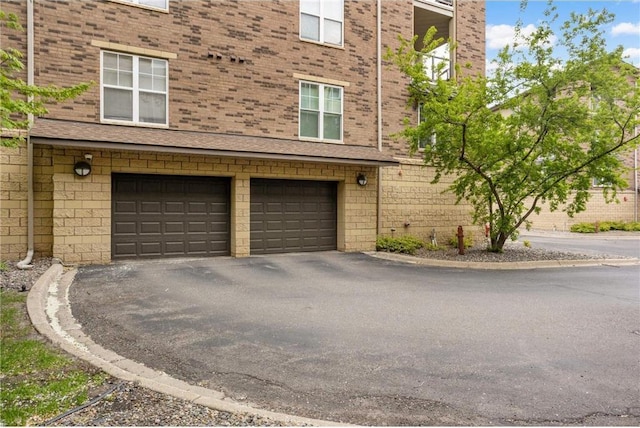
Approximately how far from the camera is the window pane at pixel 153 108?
11.4m

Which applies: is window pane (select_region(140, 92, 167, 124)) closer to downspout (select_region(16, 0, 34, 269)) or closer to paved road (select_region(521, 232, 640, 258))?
downspout (select_region(16, 0, 34, 269))

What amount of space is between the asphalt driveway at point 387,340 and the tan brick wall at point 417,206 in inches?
208

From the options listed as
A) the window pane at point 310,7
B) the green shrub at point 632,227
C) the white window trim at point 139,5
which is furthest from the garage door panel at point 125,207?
the green shrub at point 632,227

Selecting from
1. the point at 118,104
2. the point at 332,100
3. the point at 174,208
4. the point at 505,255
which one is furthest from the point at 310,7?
the point at 505,255

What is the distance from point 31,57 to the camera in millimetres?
10109

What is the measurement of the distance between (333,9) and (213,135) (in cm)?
643

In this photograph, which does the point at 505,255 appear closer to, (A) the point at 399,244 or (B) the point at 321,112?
(A) the point at 399,244

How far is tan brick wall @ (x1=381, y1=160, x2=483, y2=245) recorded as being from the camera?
48.6 ft

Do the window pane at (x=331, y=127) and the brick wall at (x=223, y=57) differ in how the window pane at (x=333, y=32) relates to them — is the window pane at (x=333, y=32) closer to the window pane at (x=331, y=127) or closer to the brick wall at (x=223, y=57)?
the brick wall at (x=223, y=57)

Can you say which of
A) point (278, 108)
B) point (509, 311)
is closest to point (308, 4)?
point (278, 108)

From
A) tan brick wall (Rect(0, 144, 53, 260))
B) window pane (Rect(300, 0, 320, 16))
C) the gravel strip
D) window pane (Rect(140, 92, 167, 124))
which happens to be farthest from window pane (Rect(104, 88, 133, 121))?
the gravel strip

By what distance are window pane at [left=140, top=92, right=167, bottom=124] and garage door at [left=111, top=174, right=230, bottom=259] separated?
1648 millimetres

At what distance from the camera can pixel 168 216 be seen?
38.3ft

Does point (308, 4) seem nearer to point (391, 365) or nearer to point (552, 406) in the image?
point (391, 365)
